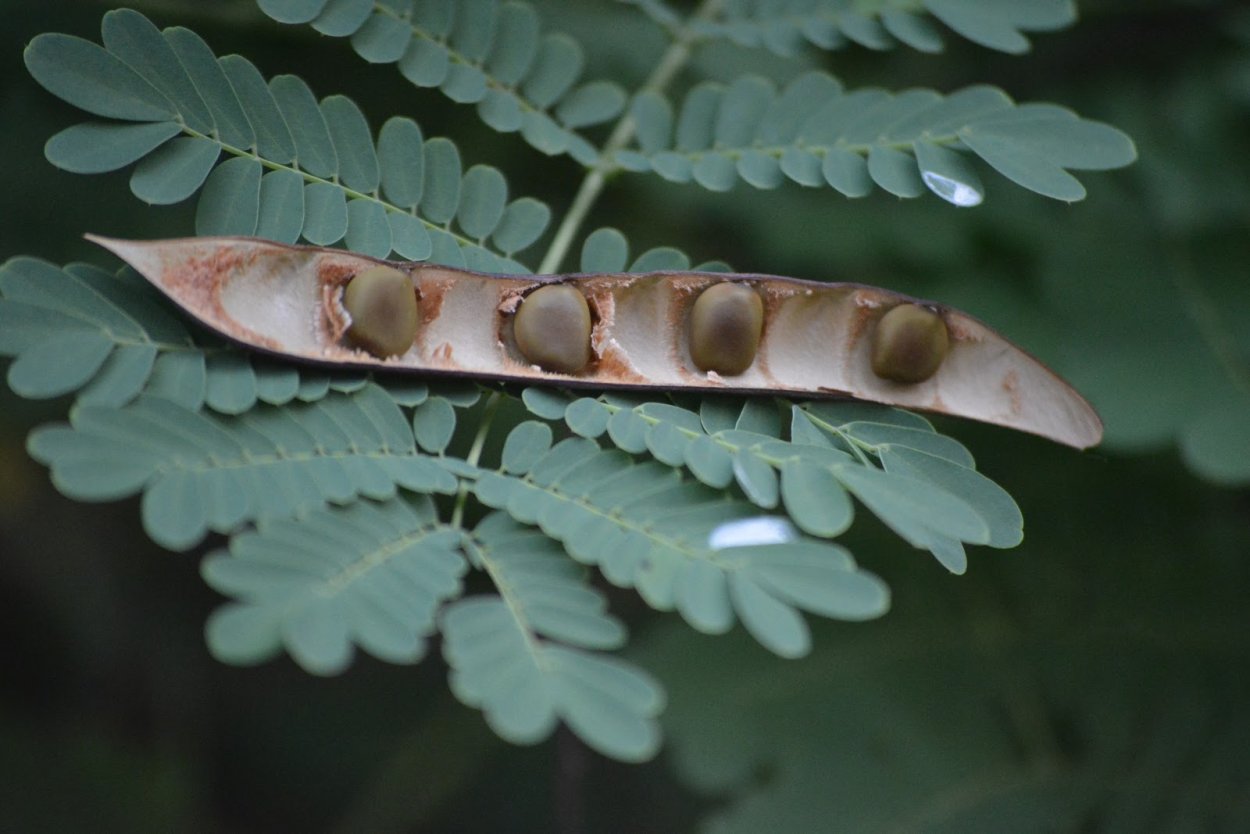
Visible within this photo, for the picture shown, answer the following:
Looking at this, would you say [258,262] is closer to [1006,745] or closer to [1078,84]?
[1006,745]

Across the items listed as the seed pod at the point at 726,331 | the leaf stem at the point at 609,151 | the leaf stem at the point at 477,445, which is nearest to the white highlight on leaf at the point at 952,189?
the seed pod at the point at 726,331

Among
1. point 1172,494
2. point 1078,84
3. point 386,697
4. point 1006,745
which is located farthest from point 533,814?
point 1078,84

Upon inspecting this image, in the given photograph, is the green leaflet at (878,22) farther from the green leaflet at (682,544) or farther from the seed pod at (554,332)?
the green leaflet at (682,544)

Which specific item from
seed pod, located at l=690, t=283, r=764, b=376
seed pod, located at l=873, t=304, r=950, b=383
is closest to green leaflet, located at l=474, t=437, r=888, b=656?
seed pod, located at l=690, t=283, r=764, b=376

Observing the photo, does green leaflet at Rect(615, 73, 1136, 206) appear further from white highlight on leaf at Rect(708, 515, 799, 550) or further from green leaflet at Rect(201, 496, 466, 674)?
green leaflet at Rect(201, 496, 466, 674)

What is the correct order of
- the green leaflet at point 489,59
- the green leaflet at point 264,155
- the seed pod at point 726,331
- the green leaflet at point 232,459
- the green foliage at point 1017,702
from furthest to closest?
the green foliage at point 1017,702 → the green leaflet at point 489,59 → the seed pod at point 726,331 → the green leaflet at point 264,155 → the green leaflet at point 232,459

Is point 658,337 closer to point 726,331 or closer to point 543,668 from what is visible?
point 726,331
